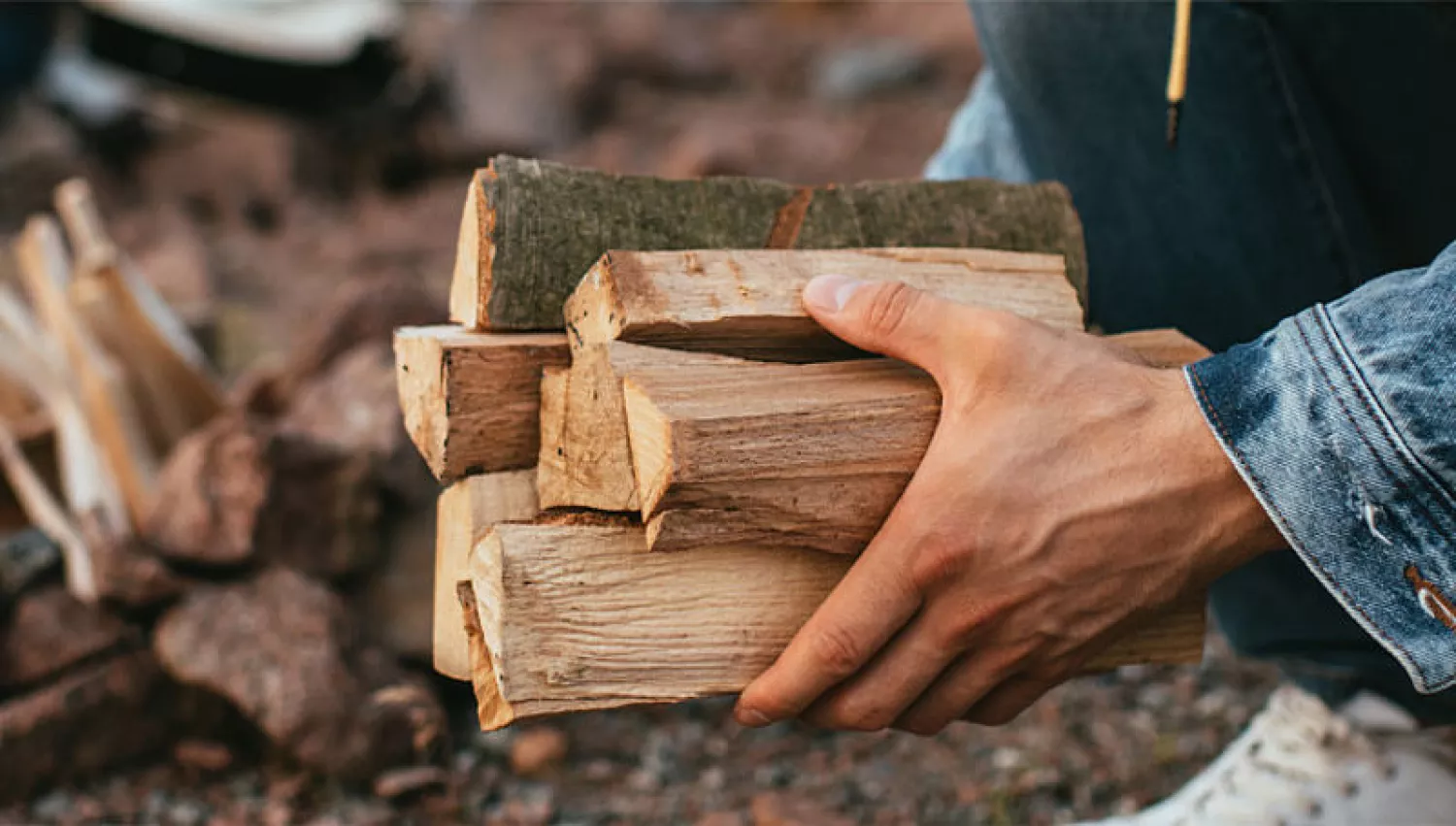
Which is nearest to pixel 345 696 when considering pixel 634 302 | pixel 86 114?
pixel 634 302

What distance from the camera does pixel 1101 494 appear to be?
43.1 inches

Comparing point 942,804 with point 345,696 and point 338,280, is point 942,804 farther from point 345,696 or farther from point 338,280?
point 338,280

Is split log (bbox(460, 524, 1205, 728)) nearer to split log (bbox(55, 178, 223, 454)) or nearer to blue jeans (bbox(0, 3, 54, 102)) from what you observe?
split log (bbox(55, 178, 223, 454))

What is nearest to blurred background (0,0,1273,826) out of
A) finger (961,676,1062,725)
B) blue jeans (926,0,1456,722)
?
blue jeans (926,0,1456,722)

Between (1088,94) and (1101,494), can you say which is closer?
(1101,494)

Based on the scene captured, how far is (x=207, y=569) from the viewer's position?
2.35 m

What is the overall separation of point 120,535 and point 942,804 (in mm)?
1677

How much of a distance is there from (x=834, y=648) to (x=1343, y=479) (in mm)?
493

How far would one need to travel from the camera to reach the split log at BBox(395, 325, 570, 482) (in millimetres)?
1181

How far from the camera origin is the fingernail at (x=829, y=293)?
1.17 metres

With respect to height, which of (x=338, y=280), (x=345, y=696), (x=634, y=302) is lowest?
(x=338, y=280)

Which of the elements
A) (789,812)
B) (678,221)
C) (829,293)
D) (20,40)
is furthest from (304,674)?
(20,40)

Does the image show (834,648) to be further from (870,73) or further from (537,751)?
(870,73)

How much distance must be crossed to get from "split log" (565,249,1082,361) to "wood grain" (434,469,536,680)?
188 millimetres
